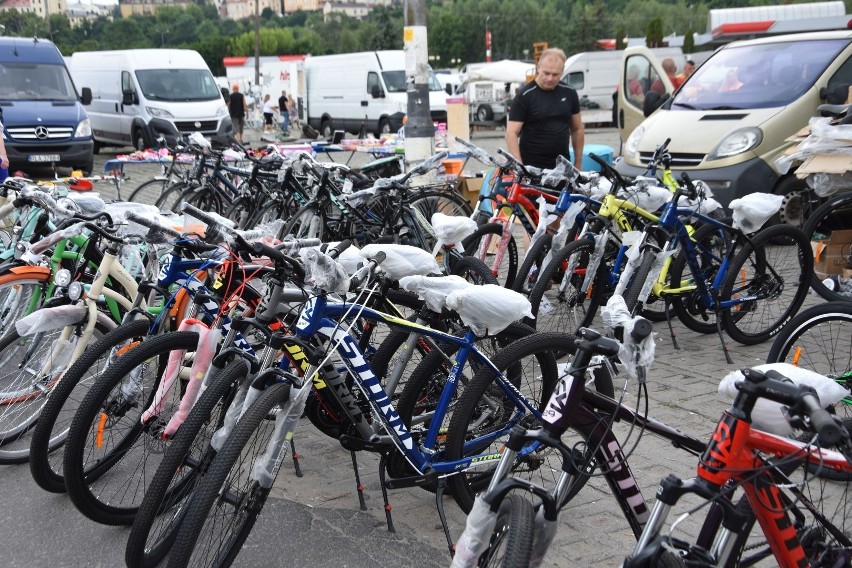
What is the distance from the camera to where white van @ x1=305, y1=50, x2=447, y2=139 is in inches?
992

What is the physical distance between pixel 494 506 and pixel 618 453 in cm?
68

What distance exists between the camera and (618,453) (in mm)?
3016

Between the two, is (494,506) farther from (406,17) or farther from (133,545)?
(406,17)

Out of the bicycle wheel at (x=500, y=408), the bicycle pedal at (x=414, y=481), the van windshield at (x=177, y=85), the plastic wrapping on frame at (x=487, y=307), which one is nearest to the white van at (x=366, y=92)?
the van windshield at (x=177, y=85)

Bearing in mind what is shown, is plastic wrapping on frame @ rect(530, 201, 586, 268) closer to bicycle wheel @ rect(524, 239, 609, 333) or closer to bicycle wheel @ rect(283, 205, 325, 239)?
bicycle wheel @ rect(524, 239, 609, 333)

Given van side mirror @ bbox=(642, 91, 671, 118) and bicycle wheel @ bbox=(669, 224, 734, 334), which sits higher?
van side mirror @ bbox=(642, 91, 671, 118)

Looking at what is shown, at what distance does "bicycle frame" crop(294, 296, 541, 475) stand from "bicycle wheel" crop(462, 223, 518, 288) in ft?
9.67

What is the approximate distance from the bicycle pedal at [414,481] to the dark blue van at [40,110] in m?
13.9

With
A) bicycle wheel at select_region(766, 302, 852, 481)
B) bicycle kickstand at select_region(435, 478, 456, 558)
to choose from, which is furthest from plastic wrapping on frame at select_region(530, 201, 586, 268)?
bicycle kickstand at select_region(435, 478, 456, 558)

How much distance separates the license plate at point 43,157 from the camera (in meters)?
15.7

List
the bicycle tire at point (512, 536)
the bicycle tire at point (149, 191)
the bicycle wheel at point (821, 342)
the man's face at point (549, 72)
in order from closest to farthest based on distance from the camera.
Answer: the bicycle tire at point (512, 536) → the bicycle wheel at point (821, 342) → the man's face at point (549, 72) → the bicycle tire at point (149, 191)

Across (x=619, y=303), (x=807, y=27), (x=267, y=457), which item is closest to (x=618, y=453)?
(x=619, y=303)

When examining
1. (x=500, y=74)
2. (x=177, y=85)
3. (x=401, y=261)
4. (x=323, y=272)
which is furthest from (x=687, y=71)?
(x=500, y=74)

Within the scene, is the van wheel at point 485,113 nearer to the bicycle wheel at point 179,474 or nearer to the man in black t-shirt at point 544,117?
the man in black t-shirt at point 544,117
